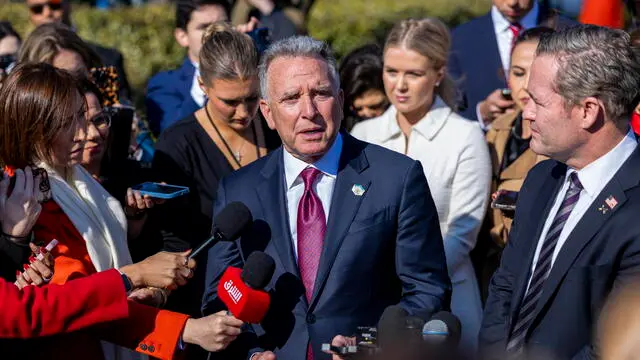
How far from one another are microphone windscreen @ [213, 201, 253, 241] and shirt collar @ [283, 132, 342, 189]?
1.11ft

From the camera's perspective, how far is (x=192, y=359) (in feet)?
20.5

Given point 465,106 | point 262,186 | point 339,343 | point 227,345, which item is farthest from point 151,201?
point 465,106

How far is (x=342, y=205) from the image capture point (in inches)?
190

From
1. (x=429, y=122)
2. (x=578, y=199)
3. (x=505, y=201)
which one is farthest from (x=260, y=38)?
(x=578, y=199)

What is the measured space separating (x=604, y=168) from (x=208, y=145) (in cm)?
252

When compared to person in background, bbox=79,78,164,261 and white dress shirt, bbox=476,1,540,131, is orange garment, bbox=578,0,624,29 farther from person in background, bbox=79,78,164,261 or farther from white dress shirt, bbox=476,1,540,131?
person in background, bbox=79,78,164,261

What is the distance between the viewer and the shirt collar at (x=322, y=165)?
16.3ft

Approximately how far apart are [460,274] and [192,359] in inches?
63.3

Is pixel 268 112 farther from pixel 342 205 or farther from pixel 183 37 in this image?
pixel 183 37

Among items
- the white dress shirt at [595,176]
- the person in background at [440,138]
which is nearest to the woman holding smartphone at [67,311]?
the white dress shirt at [595,176]

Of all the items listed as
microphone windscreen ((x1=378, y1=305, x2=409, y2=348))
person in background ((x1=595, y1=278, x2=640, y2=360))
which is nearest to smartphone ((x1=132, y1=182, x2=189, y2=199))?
microphone windscreen ((x1=378, y1=305, x2=409, y2=348))

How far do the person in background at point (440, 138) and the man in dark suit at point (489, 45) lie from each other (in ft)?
3.56

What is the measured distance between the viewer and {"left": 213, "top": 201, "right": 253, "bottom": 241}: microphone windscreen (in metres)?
4.59

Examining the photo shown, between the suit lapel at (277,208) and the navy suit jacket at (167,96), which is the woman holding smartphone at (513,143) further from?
the navy suit jacket at (167,96)
